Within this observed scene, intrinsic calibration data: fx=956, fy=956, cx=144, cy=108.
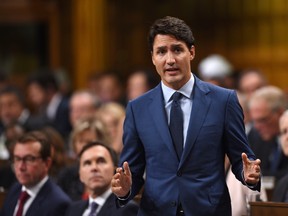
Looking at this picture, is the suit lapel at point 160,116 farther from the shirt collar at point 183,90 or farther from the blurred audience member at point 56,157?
the blurred audience member at point 56,157

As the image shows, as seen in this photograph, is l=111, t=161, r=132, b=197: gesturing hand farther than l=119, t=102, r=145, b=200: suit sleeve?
No

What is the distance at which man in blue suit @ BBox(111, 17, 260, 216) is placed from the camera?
446 centimetres

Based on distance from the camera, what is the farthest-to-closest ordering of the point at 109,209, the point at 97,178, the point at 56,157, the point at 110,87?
the point at 110,87 < the point at 56,157 < the point at 97,178 < the point at 109,209

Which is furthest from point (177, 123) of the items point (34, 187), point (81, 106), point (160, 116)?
point (81, 106)

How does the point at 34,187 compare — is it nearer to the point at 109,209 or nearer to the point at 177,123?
the point at 109,209

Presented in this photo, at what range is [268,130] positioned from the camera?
8.04m

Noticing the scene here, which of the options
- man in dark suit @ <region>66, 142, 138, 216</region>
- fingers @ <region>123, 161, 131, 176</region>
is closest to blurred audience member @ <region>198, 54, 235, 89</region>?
man in dark suit @ <region>66, 142, 138, 216</region>

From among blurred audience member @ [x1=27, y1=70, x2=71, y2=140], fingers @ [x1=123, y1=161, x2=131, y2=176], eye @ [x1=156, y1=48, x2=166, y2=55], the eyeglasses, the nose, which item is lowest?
blurred audience member @ [x1=27, y1=70, x2=71, y2=140]

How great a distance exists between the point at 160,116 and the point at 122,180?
359 millimetres

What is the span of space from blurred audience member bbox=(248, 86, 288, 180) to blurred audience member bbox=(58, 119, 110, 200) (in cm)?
127

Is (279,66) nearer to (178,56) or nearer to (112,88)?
(112,88)

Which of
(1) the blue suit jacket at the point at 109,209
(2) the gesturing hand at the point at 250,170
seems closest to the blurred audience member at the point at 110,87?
(1) the blue suit jacket at the point at 109,209

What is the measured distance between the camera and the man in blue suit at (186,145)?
175 inches

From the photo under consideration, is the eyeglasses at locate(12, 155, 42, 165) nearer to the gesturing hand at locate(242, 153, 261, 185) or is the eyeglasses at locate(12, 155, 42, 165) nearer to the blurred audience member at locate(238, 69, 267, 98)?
the gesturing hand at locate(242, 153, 261, 185)
